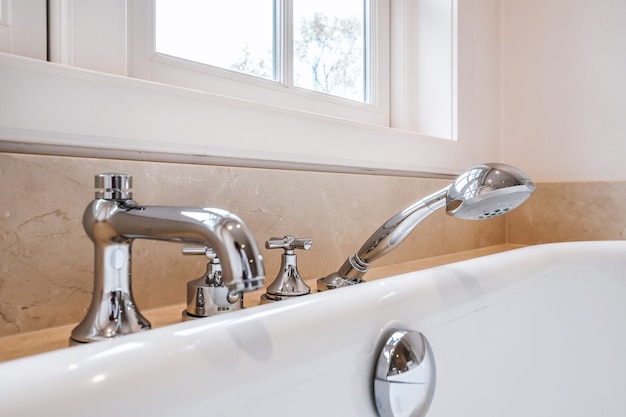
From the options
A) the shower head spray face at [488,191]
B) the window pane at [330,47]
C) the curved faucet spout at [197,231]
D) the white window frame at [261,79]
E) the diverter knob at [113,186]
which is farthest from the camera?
the window pane at [330,47]

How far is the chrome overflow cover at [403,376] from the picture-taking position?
1.48 ft

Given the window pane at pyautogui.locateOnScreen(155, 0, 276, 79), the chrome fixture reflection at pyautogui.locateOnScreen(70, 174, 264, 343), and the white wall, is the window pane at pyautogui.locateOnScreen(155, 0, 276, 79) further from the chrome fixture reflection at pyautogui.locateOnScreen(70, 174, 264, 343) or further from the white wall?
the white wall

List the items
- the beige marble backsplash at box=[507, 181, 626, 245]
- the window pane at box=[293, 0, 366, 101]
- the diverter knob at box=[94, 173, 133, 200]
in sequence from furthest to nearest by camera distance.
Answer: the beige marble backsplash at box=[507, 181, 626, 245]
the window pane at box=[293, 0, 366, 101]
the diverter knob at box=[94, 173, 133, 200]

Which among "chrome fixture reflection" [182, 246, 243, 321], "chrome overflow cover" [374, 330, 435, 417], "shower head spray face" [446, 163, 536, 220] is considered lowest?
"chrome overflow cover" [374, 330, 435, 417]

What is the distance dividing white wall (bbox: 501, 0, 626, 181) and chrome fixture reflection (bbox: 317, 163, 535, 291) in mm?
804

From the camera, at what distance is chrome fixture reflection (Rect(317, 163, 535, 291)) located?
49cm

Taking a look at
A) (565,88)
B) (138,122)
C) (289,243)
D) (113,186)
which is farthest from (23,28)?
(565,88)

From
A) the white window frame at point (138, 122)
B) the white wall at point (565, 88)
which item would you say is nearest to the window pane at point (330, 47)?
the white window frame at point (138, 122)

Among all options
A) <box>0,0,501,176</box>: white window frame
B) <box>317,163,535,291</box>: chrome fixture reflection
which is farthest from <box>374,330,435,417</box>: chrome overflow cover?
<box>0,0,501,176</box>: white window frame

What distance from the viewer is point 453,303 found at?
55 centimetres

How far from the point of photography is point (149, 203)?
0.57 meters

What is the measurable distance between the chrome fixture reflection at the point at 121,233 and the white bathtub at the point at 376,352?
79mm

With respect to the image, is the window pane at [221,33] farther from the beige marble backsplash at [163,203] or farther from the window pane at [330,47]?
the beige marble backsplash at [163,203]

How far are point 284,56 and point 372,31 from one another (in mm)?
325
